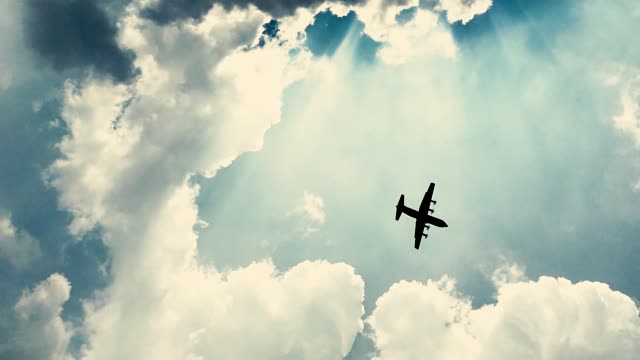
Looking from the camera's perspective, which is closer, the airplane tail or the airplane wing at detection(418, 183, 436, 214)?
the airplane wing at detection(418, 183, 436, 214)

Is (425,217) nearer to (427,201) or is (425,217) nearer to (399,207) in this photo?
(427,201)

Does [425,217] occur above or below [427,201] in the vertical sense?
below

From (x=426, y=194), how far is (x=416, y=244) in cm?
1368

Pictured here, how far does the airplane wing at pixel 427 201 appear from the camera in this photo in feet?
267

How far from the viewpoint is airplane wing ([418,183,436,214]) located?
8125 centimetres

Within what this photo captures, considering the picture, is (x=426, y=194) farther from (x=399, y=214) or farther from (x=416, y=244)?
(x=416, y=244)

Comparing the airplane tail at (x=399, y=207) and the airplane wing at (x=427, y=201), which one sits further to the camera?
the airplane tail at (x=399, y=207)

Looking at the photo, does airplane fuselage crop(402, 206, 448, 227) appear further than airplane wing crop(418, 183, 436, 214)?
Yes

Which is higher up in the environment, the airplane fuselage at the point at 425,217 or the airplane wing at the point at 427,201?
the airplane wing at the point at 427,201

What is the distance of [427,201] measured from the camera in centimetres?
8244

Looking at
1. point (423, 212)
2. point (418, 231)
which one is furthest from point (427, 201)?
point (418, 231)

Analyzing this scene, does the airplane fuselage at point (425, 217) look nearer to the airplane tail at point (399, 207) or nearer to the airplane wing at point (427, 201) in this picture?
the airplane tail at point (399, 207)

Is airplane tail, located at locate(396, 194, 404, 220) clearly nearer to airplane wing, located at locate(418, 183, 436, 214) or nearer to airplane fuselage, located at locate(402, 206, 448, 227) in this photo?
airplane fuselage, located at locate(402, 206, 448, 227)

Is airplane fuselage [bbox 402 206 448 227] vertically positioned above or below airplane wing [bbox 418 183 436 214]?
below
